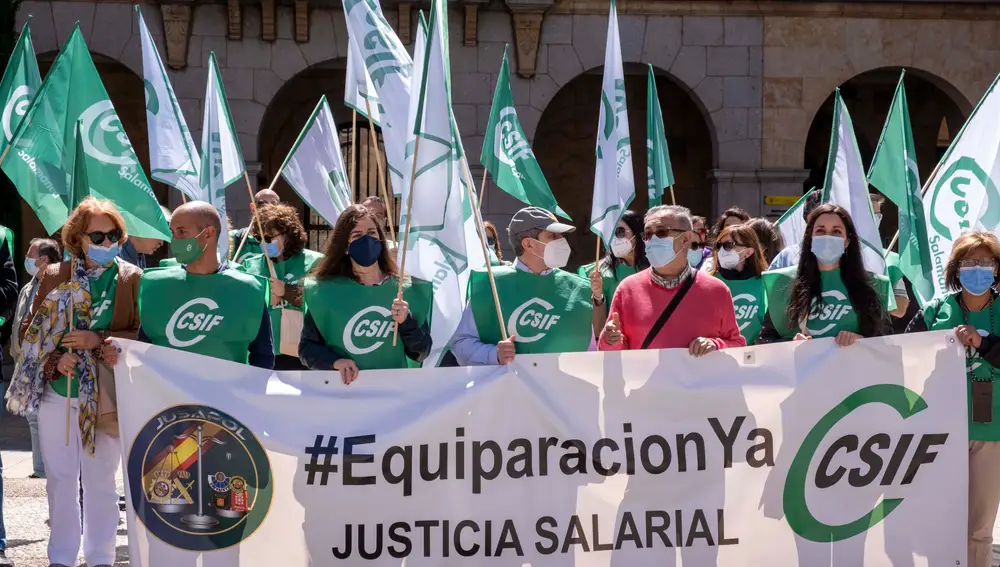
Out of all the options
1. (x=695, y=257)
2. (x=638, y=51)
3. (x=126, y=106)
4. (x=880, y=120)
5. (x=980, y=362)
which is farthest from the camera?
(x=880, y=120)

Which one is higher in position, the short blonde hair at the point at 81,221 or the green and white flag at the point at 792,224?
the short blonde hair at the point at 81,221

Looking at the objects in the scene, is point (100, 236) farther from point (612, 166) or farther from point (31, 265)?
point (31, 265)

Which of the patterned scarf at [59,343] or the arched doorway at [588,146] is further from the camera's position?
the arched doorway at [588,146]

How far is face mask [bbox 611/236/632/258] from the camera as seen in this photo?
24.6 feet

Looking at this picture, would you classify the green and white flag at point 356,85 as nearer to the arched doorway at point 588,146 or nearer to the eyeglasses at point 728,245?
the eyeglasses at point 728,245

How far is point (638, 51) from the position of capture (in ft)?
53.0

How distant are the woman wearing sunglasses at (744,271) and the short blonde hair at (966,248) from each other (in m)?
1.43

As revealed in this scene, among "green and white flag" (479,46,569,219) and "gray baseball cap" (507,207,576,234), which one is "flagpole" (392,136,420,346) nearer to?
"gray baseball cap" (507,207,576,234)

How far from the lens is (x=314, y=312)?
514 centimetres

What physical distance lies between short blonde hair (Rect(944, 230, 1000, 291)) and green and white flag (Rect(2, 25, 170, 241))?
3.72 metres

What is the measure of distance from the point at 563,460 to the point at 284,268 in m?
3.09

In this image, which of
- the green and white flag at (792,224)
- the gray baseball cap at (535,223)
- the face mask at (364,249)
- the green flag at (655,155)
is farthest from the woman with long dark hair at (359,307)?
the green and white flag at (792,224)

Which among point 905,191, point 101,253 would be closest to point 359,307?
point 101,253

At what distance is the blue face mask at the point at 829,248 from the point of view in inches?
213
